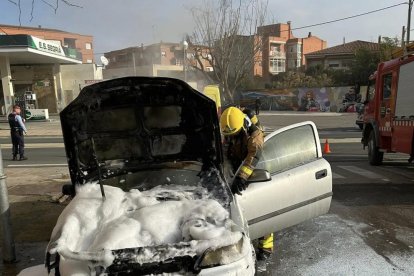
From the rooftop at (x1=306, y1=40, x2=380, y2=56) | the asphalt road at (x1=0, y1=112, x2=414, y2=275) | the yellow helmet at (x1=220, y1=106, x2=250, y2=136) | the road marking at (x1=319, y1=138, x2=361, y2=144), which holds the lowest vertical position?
the road marking at (x1=319, y1=138, x2=361, y2=144)

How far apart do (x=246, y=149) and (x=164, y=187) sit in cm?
125

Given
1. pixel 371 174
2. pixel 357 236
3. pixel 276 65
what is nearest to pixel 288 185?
pixel 357 236

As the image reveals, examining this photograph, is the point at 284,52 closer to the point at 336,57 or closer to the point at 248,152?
the point at 336,57

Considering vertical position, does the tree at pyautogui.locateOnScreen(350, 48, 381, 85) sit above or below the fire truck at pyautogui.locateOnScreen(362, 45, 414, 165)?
above

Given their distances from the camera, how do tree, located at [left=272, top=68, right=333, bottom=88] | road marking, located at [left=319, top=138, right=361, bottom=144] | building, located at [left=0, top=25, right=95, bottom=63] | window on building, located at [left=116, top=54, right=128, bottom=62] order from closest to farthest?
road marking, located at [left=319, top=138, right=361, bottom=144] < tree, located at [left=272, top=68, right=333, bottom=88] < window on building, located at [left=116, top=54, right=128, bottom=62] < building, located at [left=0, top=25, right=95, bottom=63]

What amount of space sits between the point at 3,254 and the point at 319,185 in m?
3.56

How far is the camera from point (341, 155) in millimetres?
11922

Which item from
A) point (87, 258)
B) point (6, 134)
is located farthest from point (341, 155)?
point (6, 134)

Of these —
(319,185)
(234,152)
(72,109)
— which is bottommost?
(319,185)

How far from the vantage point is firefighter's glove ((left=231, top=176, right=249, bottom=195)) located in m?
3.63

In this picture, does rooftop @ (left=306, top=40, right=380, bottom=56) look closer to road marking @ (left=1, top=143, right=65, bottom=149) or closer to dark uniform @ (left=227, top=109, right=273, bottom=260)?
road marking @ (left=1, top=143, right=65, bottom=149)

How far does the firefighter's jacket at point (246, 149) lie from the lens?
147 inches

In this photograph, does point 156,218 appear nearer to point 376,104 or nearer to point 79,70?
point 376,104

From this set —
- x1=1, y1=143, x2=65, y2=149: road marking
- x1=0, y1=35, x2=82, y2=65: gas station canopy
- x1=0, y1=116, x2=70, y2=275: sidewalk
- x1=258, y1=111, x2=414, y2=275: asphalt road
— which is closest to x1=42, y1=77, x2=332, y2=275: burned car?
x1=258, y1=111, x2=414, y2=275: asphalt road
